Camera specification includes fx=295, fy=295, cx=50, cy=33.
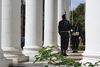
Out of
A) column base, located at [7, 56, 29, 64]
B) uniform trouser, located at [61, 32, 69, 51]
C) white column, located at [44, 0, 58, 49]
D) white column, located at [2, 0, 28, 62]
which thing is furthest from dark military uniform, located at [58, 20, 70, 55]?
white column, located at [2, 0, 28, 62]

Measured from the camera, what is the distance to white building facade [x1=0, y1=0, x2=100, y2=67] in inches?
2778

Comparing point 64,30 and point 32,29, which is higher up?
point 32,29

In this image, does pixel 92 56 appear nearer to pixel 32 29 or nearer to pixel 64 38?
pixel 64 38

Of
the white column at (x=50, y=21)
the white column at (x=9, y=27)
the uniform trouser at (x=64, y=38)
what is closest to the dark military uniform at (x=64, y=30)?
the uniform trouser at (x=64, y=38)

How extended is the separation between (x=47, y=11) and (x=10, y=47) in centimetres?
5538

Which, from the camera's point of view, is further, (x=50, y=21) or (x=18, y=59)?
(x=50, y=21)

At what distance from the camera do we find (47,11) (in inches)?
5920

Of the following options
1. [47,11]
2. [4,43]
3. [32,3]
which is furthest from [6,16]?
[47,11]

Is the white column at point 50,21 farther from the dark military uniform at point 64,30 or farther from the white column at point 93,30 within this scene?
the white column at point 93,30

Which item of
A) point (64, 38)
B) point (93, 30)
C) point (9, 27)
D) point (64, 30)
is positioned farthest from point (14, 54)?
point (93, 30)

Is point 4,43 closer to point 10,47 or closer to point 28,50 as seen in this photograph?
point 10,47

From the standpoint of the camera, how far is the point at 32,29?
427 ft

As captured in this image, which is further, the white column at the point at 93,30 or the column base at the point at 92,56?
the column base at the point at 92,56

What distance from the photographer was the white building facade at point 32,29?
7056 centimetres
